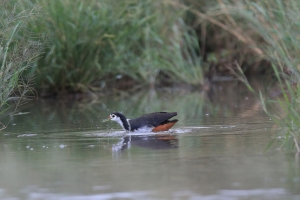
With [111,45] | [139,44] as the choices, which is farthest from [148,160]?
[139,44]

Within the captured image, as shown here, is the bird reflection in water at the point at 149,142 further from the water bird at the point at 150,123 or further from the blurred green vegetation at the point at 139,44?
the blurred green vegetation at the point at 139,44

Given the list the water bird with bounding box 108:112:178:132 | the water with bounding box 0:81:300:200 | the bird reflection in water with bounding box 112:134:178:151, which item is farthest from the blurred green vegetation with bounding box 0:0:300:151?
the bird reflection in water with bounding box 112:134:178:151

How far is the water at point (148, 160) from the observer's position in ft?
19.1

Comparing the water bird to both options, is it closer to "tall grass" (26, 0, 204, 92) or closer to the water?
the water

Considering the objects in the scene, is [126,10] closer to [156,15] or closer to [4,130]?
[156,15]

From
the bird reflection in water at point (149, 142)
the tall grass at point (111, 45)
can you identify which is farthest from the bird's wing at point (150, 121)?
the tall grass at point (111, 45)

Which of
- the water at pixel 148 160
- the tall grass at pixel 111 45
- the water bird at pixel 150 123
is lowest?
the water at pixel 148 160

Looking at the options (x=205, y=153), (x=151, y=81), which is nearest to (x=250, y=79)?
(x=151, y=81)

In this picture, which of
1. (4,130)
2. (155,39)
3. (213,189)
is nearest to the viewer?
(213,189)

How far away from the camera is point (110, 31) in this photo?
55.3 ft

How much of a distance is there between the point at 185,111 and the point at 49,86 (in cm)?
468

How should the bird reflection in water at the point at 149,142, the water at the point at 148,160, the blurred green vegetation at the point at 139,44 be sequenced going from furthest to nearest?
the blurred green vegetation at the point at 139,44
the bird reflection in water at the point at 149,142
the water at the point at 148,160

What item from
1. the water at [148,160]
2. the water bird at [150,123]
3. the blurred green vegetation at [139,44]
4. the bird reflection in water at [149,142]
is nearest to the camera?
the water at [148,160]

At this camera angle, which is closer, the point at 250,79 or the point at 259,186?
the point at 259,186
